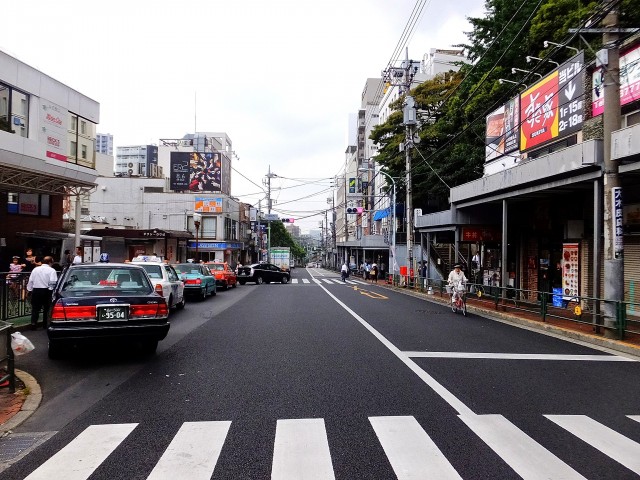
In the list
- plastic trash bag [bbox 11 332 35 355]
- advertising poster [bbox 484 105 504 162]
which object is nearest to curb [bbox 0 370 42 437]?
plastic trash bag [bbox 11 332 35 355]

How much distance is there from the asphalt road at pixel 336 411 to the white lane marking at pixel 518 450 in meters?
0.02

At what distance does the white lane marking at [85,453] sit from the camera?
13.0ft

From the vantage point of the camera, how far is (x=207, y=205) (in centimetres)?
5053

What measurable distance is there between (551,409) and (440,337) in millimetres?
5341

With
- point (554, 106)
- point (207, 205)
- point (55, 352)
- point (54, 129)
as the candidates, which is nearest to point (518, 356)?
point (55, 352)

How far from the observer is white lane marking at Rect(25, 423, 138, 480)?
3973mm

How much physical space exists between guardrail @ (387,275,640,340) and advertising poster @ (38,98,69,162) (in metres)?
20.0

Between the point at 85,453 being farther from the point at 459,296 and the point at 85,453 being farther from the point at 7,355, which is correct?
the point at 459,296

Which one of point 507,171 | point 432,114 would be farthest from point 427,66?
point 507,171

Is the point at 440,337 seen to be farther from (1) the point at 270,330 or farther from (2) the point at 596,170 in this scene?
(2) the point at 596,170

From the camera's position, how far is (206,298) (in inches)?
854

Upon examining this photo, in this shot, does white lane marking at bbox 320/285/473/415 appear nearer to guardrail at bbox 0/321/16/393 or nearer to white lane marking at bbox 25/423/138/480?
white lane marking at bbox 25/423/138/480

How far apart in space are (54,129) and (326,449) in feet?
79.5

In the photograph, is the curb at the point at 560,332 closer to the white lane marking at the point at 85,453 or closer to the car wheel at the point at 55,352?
the white lane marking at the point at 85,453
